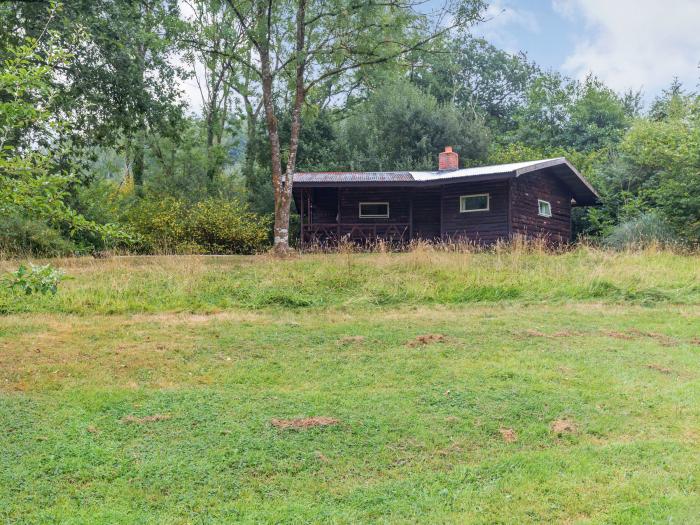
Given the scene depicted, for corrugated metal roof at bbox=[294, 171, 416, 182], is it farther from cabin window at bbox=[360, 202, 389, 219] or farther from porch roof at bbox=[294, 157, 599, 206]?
cabin window at bbox=[360, 202, 389, 219]

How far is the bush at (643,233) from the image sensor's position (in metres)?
19.5

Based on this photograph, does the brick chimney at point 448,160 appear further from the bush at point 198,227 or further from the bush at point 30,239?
the bush at point 30,239

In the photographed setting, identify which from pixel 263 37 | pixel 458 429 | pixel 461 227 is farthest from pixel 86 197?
pixel 458 429

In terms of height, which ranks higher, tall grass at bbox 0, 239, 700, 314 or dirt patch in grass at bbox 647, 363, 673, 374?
tall grass at bbox 0, 239, 700, 314

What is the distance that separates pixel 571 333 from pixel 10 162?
776 cm

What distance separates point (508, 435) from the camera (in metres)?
5.12

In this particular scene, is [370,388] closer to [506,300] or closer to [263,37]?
[506,300]

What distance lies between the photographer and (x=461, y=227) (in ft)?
75.2

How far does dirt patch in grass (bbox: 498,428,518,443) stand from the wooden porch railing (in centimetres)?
1756

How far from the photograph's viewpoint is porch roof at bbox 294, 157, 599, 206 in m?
20.8

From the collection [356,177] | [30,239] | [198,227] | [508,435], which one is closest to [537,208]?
[356,177]

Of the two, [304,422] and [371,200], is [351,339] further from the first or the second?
[371,200]

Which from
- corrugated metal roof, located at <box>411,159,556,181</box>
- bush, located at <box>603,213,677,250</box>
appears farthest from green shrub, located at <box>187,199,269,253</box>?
bush, located at <box>603,213,677,250</box>

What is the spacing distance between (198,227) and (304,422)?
Result: 19.0 m
